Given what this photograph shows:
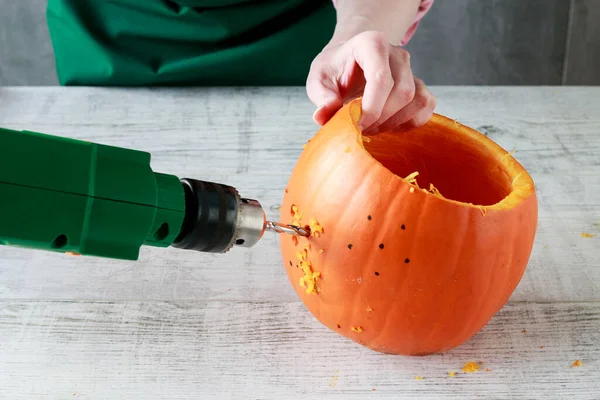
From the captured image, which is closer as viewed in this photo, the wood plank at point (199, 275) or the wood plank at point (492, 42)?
the wood plank at point (199, 275)

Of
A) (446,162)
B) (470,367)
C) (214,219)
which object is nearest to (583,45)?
(446,162)

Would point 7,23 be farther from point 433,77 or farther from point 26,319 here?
point 26,319

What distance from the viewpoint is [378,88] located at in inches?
28.4

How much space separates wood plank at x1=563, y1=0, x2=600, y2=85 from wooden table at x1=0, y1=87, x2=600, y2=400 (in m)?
1.13

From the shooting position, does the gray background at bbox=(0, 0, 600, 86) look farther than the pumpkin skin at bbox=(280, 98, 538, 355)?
Yes

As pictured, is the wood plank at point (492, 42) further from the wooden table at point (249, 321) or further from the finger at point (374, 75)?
the finger at point (374, 75)

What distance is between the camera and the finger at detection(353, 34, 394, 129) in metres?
0.72

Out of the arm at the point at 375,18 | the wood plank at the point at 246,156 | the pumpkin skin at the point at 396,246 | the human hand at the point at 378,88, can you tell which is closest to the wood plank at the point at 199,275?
the wood plank at the point at 246,156

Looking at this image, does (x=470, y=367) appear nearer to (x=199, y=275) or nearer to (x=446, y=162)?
(x=446, y=162)

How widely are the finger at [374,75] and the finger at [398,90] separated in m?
0.01

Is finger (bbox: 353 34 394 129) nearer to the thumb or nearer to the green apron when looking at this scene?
the thumb

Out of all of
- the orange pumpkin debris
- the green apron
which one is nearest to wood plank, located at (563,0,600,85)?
the green apron

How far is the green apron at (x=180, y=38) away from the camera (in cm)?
116

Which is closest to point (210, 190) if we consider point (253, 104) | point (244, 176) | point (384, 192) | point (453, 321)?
point (384, 192)
